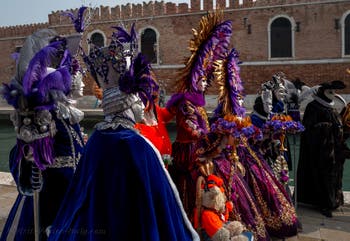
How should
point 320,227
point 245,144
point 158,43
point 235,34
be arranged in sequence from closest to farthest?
point 245,144 → point 320,227 → point 235,34 → point 158,43

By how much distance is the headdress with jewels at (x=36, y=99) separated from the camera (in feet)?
8.50

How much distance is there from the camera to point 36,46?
9.30ft

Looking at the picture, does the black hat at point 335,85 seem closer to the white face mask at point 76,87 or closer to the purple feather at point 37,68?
the white face mask at point 76,87

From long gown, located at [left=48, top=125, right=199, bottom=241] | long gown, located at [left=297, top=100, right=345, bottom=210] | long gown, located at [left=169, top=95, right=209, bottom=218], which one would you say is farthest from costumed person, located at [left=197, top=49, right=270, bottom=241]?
long gown, located at [left=297, top=100, right=345, bottom=210]

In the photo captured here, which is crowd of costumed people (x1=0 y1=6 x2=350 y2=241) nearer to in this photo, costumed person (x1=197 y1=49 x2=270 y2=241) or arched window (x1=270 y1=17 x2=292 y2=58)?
costumed person (x1=197 y1=49 x2=270 y2=241)

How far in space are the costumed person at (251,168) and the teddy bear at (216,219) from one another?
1.16 ft

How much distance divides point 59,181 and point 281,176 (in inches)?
91.9

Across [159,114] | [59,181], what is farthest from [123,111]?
[159,114]

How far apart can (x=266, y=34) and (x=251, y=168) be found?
56.8 ft

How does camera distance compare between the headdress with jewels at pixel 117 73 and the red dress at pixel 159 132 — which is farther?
the red dress at pixel 159 132

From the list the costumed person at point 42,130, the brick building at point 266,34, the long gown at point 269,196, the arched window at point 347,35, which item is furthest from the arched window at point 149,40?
the costumed person at point 42,130

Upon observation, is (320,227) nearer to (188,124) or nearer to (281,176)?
(281,176)

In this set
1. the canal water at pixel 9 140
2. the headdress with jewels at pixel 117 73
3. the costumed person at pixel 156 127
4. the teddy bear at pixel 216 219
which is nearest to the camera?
the headdress with jewels at pixel 117 73

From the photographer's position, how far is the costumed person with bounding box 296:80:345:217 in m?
4.49
